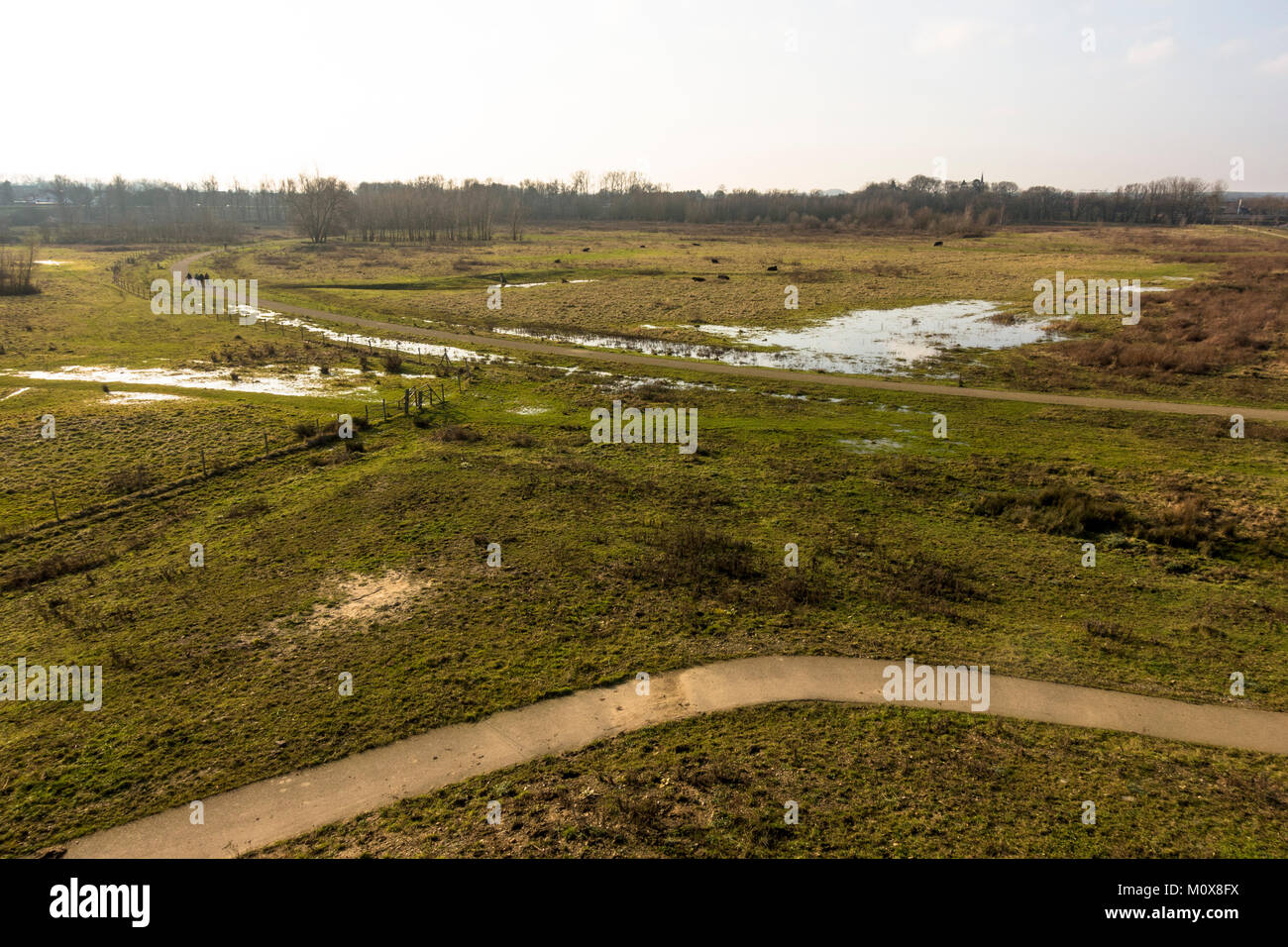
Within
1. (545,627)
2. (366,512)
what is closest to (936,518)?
(545,627)

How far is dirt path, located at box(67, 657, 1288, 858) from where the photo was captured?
14.0m

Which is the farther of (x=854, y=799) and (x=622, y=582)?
(x=622, y=582)

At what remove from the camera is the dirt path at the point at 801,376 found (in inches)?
1732

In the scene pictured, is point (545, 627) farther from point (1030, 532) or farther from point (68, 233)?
point (68, 233)

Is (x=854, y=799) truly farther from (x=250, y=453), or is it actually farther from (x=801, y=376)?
(x=801, y=376)

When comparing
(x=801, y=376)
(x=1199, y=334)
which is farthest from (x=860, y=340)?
(x=1199, y=334)

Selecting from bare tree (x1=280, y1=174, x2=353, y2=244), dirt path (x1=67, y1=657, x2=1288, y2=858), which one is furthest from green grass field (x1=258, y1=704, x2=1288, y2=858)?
bare tree (x1=280, y1=174, x2=353, y2=244)

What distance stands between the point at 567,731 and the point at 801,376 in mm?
40590

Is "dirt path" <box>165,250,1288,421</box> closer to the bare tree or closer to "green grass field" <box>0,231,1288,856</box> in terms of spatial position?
"green grass field" <box>0,231,1288,856</box>

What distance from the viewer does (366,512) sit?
3005 cm

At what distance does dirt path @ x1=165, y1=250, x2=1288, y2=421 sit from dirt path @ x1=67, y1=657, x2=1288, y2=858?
33.1m

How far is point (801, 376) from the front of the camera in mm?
52594

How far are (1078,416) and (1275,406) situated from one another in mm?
12819

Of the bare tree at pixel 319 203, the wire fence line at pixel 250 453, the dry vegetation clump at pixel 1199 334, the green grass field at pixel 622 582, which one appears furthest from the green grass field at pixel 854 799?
the bare tree at pixel 319 203
